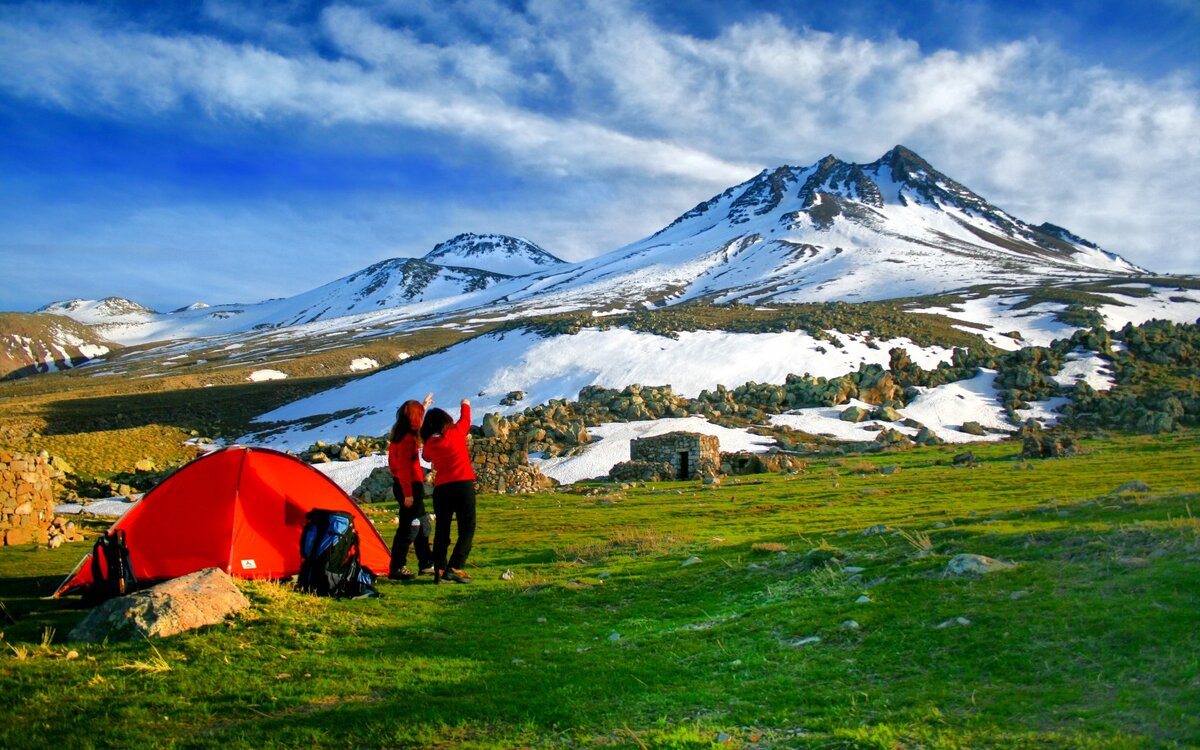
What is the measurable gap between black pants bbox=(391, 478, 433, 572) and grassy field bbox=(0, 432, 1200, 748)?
725 millimetres

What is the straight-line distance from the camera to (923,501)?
2266 cm

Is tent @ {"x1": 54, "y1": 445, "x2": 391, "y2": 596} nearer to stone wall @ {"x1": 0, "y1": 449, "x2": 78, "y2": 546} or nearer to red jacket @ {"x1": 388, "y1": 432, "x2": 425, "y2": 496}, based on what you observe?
red jacket @ {"x1": 388, "y1": 432, "x2": 425, "y2": 496}

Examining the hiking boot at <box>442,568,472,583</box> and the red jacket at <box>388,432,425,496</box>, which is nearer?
the red jacket at <box>388,432,425,496</box>

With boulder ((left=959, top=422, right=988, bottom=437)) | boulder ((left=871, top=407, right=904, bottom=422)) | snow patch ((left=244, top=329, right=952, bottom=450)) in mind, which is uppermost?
snow patch ((left=244, top=329, right=952, bottom=450))

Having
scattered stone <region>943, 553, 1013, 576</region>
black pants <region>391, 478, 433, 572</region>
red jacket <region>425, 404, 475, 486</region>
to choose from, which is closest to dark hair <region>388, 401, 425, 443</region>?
red jacket <region>425, 404, 475, 486</region>

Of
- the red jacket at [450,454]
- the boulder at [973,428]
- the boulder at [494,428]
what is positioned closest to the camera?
the red jacket at [450,454]

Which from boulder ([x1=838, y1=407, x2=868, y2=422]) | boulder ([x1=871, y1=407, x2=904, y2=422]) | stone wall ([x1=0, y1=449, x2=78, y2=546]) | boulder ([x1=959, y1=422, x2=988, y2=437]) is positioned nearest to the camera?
stone wall ([x1=0, y1=449, x2=78, y2=546])

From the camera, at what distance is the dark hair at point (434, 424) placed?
12852mm

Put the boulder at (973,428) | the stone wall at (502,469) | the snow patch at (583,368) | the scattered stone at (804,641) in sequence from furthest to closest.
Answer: the snow patch at (583,368) → the boulder at (973,428) → the stone wall at (502,469) → the scattered stone at (804,641)

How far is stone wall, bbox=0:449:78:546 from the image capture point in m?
19.0

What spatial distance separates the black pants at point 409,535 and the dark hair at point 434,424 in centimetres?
98

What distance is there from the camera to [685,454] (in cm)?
3788

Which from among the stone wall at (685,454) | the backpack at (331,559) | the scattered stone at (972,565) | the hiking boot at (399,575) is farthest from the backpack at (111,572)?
the stone wall at (685,454)

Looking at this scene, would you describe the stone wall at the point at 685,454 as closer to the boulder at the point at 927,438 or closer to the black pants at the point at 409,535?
the boulder at the point at 927,438
